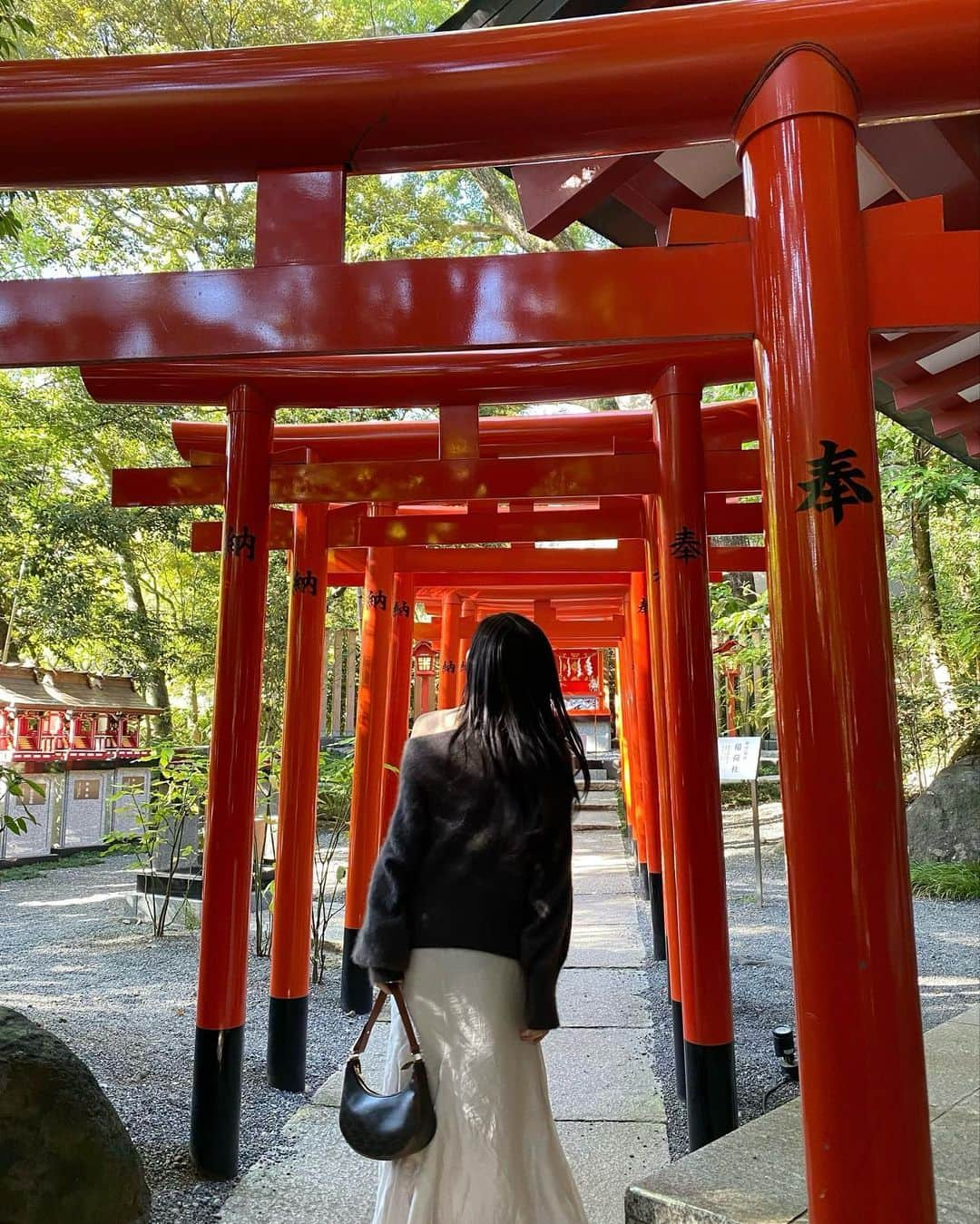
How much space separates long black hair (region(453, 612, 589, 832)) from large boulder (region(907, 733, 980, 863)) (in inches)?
354

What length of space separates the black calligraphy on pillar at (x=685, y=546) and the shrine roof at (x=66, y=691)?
980 centimetres

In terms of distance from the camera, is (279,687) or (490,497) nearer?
(490,497)

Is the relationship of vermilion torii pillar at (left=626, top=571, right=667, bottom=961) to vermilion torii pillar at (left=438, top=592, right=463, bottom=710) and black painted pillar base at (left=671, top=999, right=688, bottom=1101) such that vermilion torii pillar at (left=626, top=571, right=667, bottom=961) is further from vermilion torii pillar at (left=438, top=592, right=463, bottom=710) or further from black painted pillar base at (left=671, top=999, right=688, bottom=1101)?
black painted pillar base at (left=671, top=999, right=688, bottom=1101)

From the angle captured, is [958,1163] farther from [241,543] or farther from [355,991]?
[355,991]

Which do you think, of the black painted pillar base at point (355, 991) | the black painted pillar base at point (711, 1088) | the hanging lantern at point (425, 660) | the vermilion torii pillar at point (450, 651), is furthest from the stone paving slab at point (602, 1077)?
the hanging lantern at point (425, 660)

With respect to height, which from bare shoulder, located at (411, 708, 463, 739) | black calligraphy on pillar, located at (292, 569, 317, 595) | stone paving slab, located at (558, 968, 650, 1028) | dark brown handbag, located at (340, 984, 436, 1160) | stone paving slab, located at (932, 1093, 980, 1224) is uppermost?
black calligraphy on pillar, located at (292, 569, 317, 595)

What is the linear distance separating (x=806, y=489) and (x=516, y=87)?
4.13ft

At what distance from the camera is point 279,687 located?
14312mm

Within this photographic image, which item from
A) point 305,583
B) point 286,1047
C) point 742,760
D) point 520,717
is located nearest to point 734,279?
point 520,717

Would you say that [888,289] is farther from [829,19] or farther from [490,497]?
[490,497]

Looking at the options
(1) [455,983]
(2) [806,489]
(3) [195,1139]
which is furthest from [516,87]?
(3) [195,1139]

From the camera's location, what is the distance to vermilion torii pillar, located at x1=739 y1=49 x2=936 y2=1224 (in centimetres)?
183

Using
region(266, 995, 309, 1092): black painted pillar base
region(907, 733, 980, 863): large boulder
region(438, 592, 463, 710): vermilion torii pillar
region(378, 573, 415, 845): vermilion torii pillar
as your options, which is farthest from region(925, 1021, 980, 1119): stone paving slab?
region(907, 733, 980, 863): large boulder

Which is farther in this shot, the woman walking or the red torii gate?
the red torii gate
